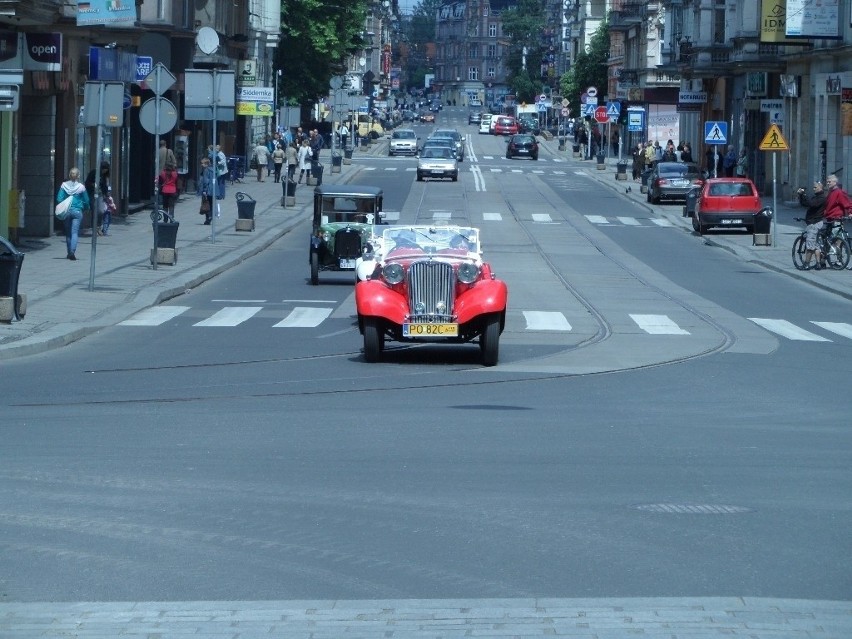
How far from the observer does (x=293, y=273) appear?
30.0m

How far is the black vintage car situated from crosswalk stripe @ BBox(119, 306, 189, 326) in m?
4.42

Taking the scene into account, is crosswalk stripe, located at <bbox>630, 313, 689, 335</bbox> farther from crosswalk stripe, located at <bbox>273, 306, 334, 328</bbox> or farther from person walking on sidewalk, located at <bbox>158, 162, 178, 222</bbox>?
person walking on sidewalk, located at <bbox>158, 162, 178, 222</bbox>

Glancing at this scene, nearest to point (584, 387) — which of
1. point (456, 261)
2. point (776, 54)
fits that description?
point (456, 261)

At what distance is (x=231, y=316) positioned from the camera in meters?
22.0

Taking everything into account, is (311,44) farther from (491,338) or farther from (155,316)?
(491,338)

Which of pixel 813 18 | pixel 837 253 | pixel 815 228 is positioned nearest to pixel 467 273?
pixel 815 228

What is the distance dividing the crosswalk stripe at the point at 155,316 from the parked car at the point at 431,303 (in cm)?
466

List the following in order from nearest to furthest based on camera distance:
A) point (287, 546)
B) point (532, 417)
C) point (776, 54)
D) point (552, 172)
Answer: point (287, 546) → point (532, 417) → point (776, 54) → point (552, 172)

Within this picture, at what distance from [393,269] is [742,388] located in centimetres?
422

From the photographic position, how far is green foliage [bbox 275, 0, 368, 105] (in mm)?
76312

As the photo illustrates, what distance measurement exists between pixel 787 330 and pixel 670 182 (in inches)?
1393

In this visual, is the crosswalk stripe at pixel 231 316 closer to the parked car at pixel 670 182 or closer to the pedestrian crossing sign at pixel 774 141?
the pedestrian crossing sign at pixel 774 141

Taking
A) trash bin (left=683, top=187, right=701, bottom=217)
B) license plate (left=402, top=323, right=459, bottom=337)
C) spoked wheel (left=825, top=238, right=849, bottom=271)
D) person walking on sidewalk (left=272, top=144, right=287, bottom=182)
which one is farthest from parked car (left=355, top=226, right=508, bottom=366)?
person walking on sidewalk (left=272, top=144, right=287, bottom=182)

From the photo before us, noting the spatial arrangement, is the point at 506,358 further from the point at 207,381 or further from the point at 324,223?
the point at 324,223
